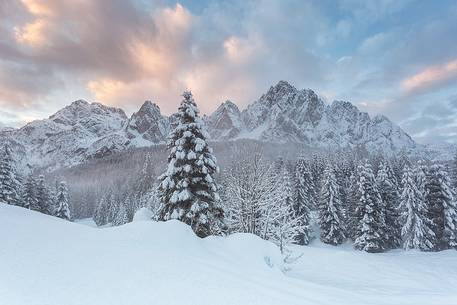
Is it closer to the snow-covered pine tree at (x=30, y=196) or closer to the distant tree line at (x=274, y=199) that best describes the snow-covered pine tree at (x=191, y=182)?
the distant tree line at (x=274, y=199)

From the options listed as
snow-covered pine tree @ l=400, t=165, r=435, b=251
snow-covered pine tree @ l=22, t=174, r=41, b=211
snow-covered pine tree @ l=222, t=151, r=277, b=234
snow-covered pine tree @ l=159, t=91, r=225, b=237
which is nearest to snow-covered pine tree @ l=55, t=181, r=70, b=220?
snow-covered pine tree @ l=22, t=174, r=41, b=211

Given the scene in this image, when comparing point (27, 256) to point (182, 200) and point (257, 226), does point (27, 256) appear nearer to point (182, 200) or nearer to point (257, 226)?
point (182, 200)

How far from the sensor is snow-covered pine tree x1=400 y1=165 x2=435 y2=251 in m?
37.8

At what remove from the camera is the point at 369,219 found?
40.6 m

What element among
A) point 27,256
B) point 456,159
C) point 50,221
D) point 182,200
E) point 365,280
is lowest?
→ point 365,280

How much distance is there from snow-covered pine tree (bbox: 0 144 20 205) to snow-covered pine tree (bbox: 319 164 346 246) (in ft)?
122

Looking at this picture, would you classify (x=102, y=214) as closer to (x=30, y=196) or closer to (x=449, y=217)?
(x=30, y=196)

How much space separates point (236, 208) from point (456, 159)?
43504 mm

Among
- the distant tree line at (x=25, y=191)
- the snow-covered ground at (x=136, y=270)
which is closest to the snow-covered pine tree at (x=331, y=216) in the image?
the distant tree line at (x=25, y=191)

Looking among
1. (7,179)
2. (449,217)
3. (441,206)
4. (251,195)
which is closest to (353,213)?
(441,206)

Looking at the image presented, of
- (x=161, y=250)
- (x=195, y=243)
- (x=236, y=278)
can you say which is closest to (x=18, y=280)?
(x=161, y=250)

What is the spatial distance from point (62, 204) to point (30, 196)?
231 inches

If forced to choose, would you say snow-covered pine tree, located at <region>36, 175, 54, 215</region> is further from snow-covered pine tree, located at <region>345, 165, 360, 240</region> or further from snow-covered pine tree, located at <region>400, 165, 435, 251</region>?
snow-covered pine tree, located at <region>400, 165, 435, 251</region>

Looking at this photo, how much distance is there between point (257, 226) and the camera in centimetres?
2345
